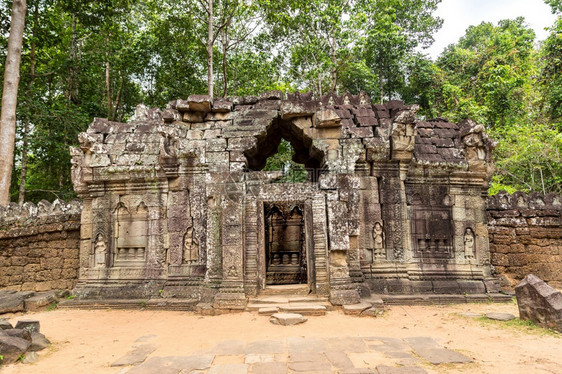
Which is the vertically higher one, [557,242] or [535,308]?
[557,242]

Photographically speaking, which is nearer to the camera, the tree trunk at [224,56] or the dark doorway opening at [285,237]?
the dark doorway opening at [285,237]

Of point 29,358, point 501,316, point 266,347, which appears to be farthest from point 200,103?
point 501,316

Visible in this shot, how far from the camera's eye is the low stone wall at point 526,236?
29.4 ft

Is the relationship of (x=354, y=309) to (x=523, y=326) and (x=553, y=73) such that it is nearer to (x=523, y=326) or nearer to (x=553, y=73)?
(x=523, y=326)

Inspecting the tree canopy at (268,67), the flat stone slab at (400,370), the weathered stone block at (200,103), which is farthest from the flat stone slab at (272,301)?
the tree canopy at (268,67)

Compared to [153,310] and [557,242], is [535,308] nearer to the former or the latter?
[557,242]

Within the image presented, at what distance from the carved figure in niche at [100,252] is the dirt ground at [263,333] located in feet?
3.79

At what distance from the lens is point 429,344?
4.83 m

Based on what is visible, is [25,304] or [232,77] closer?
[25,304]

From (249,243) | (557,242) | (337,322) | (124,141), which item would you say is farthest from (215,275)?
(557,242)

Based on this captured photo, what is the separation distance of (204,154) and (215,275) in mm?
2717

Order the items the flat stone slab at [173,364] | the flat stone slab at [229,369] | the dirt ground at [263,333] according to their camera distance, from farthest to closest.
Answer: the dirt ground at [263,333] < the flat stone slab at [173,364] < the flat stone slab at [229,369]

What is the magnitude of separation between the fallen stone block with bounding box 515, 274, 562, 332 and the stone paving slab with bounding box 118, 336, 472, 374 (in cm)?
200

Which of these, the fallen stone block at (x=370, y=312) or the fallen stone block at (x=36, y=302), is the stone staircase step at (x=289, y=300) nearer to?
the fallen stone block at (x=370, y=312)
